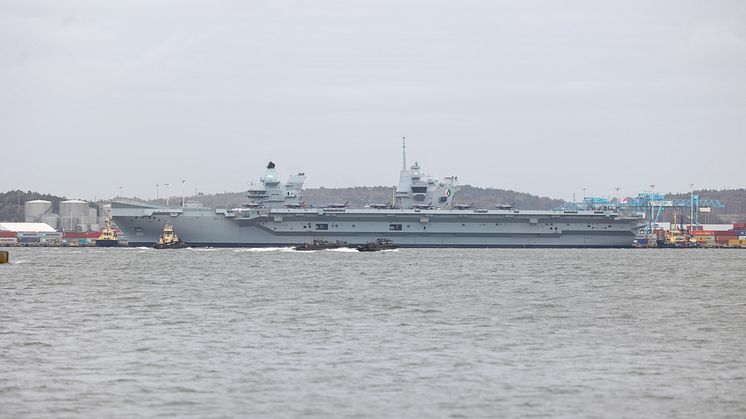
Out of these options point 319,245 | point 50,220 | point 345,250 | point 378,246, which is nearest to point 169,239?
point 319,245

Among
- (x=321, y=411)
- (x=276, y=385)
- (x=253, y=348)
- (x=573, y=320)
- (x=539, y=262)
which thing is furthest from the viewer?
(x=539, y=262)

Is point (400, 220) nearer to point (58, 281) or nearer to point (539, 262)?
point (539, 262)

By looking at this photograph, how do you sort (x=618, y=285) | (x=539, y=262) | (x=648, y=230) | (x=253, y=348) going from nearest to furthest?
(x=253, y=348) → (x=618, y=285) → (x=539, y=262) → (x=648, y=230)

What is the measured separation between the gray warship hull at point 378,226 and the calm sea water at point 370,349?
4430cm

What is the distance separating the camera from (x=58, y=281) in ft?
161

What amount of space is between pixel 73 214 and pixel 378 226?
352 ft

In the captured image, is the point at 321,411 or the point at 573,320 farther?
the point at 573,320

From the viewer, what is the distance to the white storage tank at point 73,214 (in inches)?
7362

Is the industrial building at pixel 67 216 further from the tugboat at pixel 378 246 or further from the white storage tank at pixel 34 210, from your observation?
the tugboat at pixel 378 246

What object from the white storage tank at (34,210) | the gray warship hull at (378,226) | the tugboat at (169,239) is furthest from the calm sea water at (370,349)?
the white storage tank at (34,210)

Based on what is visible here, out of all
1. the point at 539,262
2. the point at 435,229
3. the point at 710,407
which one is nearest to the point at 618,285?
the point at 539,262

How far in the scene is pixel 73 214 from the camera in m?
190

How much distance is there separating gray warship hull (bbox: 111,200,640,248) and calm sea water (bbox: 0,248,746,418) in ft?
145

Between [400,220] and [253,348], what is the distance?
232 ft
